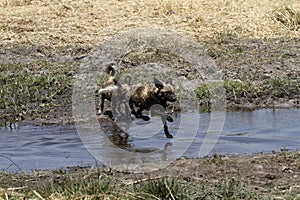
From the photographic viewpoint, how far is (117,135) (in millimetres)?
9820

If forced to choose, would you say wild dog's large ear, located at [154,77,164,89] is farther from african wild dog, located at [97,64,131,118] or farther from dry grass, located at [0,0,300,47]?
dry grass, located at [0,0,300,47]

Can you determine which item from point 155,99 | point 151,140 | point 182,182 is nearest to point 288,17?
point 155,99

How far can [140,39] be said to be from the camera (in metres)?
15.4

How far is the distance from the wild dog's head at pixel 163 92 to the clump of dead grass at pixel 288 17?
751cm

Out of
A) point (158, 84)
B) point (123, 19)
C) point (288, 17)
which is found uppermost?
point (123, 19)

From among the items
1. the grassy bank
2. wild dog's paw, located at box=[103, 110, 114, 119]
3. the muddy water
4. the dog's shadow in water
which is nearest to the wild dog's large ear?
the muddy water

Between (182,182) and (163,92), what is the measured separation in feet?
11.9

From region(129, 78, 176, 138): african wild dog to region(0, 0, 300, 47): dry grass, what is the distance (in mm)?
5674

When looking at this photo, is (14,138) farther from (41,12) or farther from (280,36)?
(41,12)

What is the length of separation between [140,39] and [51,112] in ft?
16.5

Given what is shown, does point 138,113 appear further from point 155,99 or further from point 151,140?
point 151,140

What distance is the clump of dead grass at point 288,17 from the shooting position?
16359 mm

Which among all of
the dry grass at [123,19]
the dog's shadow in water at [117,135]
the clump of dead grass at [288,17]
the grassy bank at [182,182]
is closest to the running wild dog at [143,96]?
the dog's shadow in water at [117,135]

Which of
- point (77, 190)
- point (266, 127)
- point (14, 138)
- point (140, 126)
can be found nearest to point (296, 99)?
point (266, 127)
